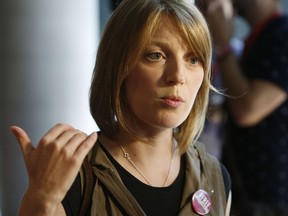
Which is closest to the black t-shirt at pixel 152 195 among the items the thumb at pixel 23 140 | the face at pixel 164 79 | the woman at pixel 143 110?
the woman at pixel 143 110

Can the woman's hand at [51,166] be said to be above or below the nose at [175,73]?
below

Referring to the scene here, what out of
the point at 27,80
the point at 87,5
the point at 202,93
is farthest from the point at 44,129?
the point at 202,93

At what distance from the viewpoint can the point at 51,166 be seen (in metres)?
1.03

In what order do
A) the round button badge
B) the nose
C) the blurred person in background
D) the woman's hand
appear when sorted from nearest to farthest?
the woman's hand < the nose < the round button badge < the blurred person in background

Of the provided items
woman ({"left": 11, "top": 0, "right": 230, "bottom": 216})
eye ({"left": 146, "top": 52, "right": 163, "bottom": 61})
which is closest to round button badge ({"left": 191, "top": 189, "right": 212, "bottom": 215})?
woman ({"left": 11, "top": 0, "right": 230, "bottom": 216})

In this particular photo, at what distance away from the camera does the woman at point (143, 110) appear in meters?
1.15

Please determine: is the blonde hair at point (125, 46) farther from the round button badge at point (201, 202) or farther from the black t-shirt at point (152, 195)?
the round button badge at point (201, 202)

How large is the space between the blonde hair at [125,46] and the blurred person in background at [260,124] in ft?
2.93

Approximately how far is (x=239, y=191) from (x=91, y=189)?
42.5 inches

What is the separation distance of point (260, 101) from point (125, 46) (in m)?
1.06

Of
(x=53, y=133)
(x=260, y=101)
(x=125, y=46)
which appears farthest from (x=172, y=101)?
(x=260, y=101)

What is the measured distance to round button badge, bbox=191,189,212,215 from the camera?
1.25 m

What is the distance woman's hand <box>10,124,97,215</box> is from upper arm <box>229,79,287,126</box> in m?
1.17

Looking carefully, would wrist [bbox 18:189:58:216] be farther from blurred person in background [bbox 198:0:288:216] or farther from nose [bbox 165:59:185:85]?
blurred person in background [bbox 198:0:288:216]
